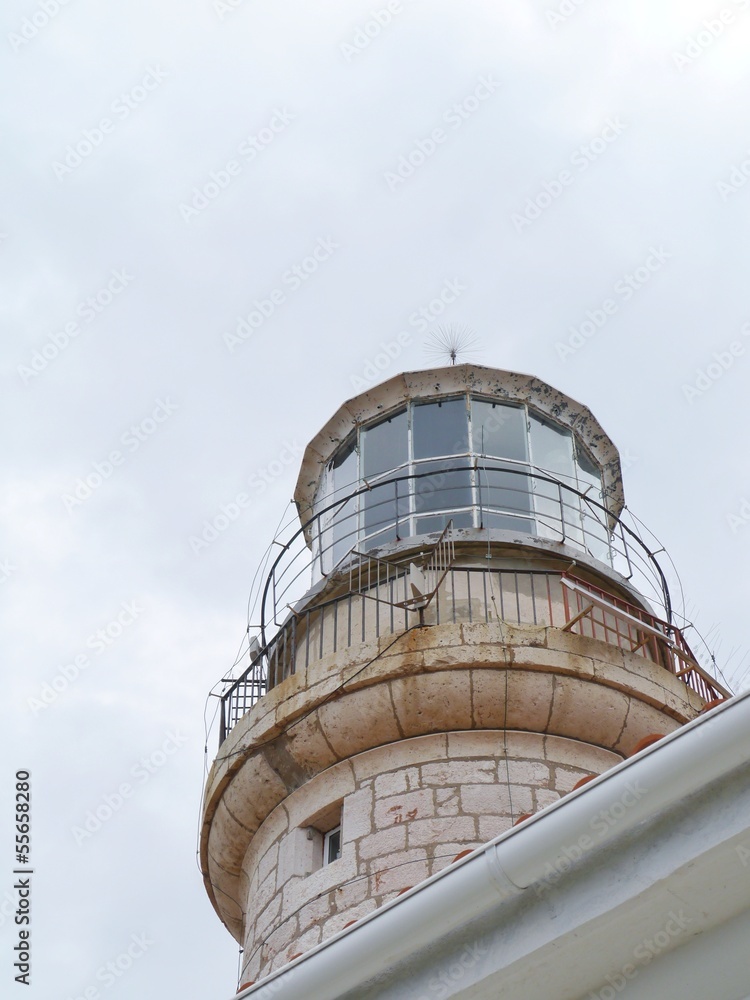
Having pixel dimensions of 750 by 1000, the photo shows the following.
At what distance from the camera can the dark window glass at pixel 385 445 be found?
37.0ft

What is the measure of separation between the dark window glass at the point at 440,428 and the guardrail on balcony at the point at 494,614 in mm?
1447

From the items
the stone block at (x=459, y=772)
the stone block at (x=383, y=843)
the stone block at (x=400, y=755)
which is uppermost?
the stone block at (x=400, y=755)

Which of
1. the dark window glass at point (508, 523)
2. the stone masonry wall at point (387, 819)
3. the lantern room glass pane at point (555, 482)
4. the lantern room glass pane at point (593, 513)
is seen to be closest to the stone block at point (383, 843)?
the stone masonry wall at point (387, 819)

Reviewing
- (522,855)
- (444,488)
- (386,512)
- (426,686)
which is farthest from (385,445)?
(522,855)

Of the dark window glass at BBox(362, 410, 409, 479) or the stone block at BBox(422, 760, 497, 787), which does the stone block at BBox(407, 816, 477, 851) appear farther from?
the dark window glass at BBox(362, 410, 409, 479)

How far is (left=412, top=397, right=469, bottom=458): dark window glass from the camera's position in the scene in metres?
11.2

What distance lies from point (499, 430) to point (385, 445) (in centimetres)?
93

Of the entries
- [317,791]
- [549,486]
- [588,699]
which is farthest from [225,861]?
[549,486]

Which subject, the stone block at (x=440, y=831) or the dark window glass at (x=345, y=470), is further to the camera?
the dark window glass at (x=345, y=470)

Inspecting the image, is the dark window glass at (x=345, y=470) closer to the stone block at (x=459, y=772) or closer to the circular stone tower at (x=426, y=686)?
the circular stone tower at (x=426, y=686)

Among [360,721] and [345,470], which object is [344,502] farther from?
[360,721]

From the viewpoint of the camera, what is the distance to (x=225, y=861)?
1002 centimetres

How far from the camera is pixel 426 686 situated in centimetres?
912

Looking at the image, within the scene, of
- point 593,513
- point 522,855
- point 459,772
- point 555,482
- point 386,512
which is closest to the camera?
point 522,855
